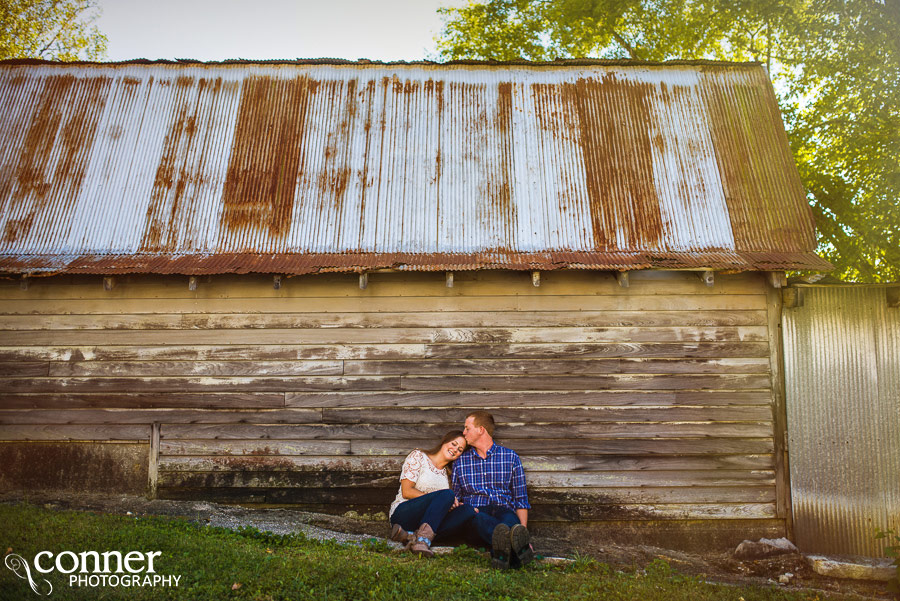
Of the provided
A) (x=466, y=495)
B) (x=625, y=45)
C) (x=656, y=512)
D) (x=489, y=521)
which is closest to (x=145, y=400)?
(x=466, y=495)

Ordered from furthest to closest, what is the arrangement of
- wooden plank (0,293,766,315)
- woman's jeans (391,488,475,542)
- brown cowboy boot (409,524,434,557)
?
wooden plank (0,293,766,315) → woman's jeans (391,488,475,542) → brown cowboy boot (409,524,434,557)

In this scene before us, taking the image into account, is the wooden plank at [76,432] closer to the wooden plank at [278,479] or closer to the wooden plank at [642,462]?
the wooden plank at [278,479]

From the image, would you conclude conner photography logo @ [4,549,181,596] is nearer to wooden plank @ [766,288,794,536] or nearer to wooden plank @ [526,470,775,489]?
wooden plank @ [526,470,775,489]

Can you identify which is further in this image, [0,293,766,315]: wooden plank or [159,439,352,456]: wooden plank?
[0,293,766,315]: wooden plank

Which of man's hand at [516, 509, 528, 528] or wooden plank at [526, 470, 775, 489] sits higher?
wooden plank at [526, 470, 775, 489]

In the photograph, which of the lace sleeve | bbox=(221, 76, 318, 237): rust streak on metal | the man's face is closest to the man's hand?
the man's face

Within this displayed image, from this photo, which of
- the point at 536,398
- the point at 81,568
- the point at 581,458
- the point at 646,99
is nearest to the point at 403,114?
the point at 646,99

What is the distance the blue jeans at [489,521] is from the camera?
600 centimetres

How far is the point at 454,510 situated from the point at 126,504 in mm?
3685

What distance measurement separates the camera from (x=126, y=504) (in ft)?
23.1

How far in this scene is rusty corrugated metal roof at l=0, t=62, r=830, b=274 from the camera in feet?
24.6

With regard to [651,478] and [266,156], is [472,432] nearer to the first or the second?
[651,478]

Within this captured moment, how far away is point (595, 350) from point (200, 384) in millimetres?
4647

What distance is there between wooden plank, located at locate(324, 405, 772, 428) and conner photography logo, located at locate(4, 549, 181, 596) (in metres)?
2.68
